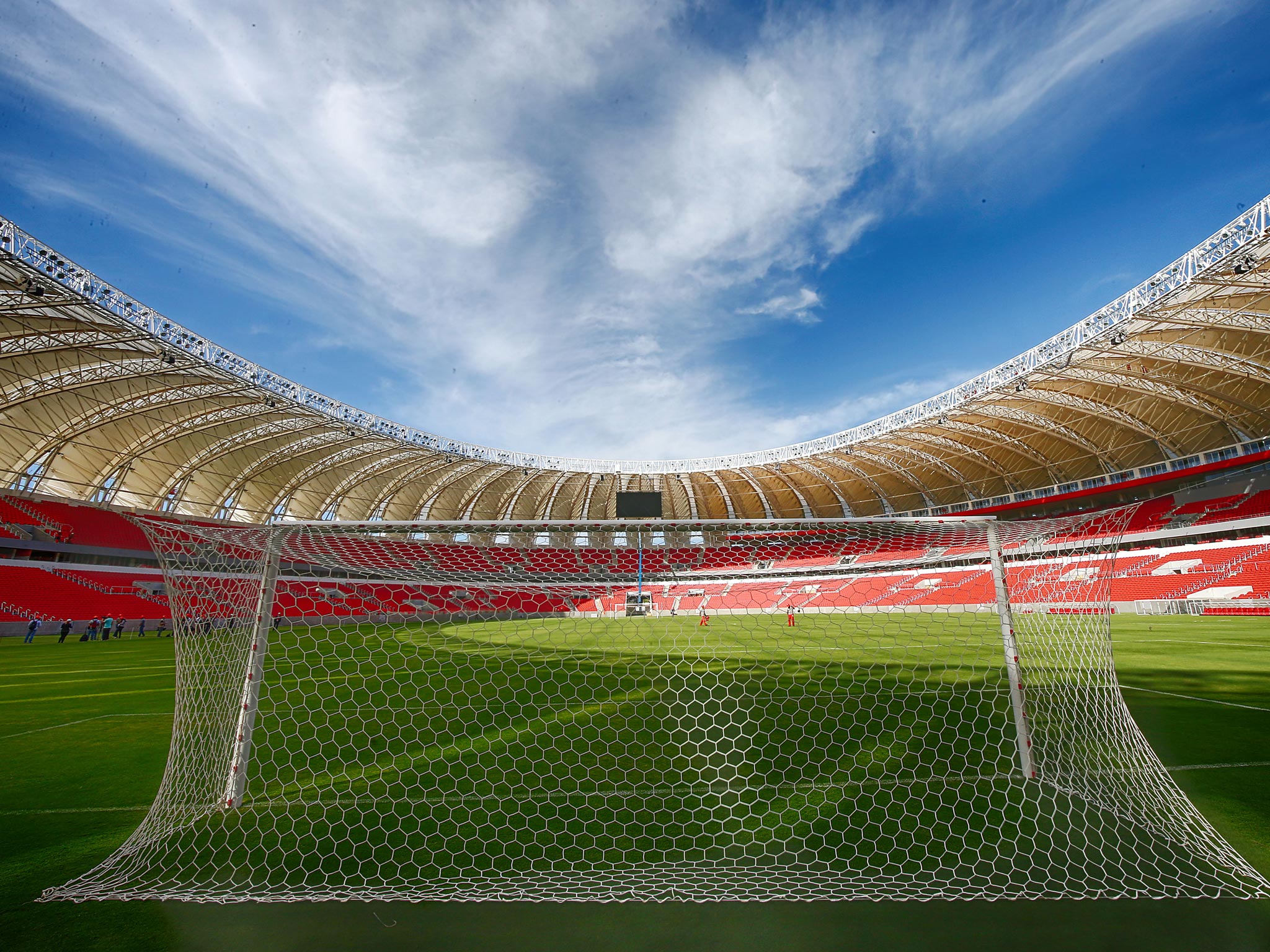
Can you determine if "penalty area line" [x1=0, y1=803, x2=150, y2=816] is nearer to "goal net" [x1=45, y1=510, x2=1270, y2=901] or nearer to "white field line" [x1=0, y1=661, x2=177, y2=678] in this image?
"goal net" [x1=45, y1=510, x2=1270, y2=901]

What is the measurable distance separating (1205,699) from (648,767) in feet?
21.4

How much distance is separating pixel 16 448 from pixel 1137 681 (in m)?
36.2

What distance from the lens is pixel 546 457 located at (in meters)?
34.8

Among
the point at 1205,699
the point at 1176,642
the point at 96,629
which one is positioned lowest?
the point at 1205,699

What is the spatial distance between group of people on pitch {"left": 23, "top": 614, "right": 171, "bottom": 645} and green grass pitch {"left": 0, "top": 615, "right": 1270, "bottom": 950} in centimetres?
1159

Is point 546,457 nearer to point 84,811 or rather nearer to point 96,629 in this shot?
point 96,629

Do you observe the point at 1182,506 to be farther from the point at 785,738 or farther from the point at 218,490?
the point at 218,490

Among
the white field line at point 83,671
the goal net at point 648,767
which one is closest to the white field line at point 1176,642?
the goal net at point 648,767

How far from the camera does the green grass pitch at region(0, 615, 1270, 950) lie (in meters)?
2.23

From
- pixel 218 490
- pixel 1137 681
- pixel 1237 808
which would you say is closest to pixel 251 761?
pixel 1237 808

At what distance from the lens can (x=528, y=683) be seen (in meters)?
7.79

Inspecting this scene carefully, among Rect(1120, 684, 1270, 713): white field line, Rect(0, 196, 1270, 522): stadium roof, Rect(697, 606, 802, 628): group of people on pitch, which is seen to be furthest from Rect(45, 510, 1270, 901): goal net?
Rect(0, 196, 1270, 522): stadium roof

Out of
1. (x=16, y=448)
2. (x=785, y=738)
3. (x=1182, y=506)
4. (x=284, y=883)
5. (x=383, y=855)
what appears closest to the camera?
(x=284, y=883)

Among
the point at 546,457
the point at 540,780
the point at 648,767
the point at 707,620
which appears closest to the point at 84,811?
the point at 540,780
